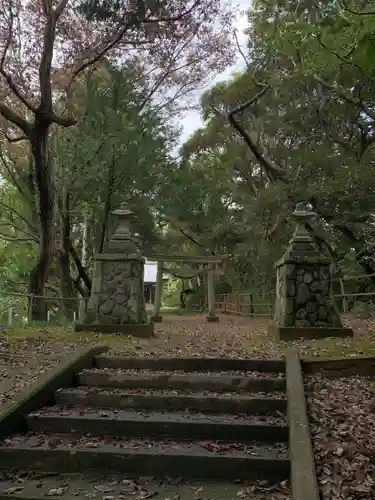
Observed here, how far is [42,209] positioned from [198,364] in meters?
6.38

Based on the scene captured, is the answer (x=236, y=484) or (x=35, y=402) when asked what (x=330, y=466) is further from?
(x=35, y=402)

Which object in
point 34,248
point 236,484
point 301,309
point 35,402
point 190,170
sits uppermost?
point 190,170

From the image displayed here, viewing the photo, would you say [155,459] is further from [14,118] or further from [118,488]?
[14,118]

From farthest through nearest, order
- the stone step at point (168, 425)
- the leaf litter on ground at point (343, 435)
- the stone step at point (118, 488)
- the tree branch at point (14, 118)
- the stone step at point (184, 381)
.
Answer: the tree branch at point (14, 118), the stone step at point (184, 381), the stone step at point (168, 425), the stone step at point (118, 488), the leaf litter on ground at point (343, 435)

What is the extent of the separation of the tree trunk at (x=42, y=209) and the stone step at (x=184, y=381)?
4.92 meters

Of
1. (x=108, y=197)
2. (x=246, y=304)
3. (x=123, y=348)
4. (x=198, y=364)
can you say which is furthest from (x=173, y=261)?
(x=198, y=364)

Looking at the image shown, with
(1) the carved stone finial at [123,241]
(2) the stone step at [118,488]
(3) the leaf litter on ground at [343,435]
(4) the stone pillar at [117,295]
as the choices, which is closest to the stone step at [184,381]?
(3) the leaf litter on ground at [343,435]

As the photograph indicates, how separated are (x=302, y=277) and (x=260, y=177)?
452 inches

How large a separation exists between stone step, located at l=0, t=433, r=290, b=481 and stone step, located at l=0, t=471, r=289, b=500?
0.07m

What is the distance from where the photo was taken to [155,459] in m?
3.65

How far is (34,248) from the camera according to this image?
57.5 ft

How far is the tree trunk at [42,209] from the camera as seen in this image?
386 inches

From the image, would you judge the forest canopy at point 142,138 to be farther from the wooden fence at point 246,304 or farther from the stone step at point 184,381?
the stone step at point 184,381

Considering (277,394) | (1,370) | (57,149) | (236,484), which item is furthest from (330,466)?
(57,149)
